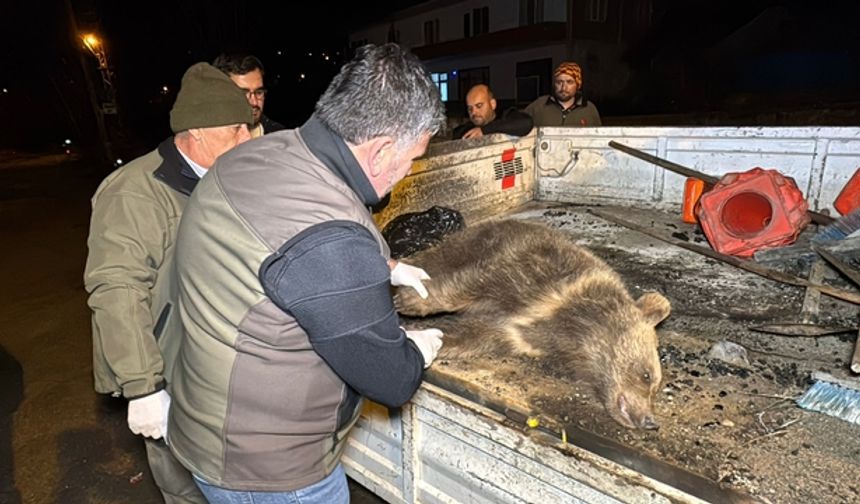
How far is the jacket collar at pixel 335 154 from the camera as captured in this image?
5.20 ft

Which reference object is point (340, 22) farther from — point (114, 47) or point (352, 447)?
point (352, 447)

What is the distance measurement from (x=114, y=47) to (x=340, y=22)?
1638 cm

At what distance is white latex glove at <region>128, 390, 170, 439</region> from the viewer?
2.15 metres

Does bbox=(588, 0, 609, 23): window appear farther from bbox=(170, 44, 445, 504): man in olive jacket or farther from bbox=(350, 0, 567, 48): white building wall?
bbox=(170, 44, 445, 504): man in olive jacket

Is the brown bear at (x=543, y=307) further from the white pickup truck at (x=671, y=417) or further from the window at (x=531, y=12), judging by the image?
the window at (x=531, y=12)

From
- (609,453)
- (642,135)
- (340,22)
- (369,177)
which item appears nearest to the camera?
(369,177)

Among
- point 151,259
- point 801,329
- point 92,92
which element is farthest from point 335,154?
point 92,92

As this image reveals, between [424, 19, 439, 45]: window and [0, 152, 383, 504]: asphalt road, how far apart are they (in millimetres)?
28435

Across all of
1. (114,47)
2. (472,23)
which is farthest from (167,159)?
(114,47)

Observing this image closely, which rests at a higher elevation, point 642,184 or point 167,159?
point 167,159

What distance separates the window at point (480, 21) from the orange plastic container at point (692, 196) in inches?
1083

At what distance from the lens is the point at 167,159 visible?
2.56 meters

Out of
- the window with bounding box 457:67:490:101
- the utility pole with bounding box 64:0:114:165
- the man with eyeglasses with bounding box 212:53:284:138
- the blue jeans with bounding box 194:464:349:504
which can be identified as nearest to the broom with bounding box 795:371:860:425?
the blue jeans with bounding box 194:464:349:504

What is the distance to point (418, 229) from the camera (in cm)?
443
